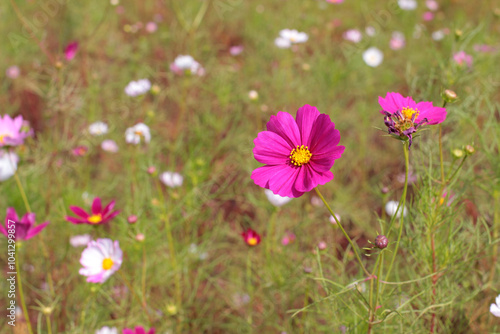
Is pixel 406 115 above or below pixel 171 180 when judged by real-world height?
above

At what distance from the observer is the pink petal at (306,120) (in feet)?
2.45

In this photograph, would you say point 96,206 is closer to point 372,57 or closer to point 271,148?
point 271,148

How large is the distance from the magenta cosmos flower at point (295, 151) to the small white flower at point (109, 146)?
143 cm

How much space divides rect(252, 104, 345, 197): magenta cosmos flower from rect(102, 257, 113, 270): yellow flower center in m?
0.58

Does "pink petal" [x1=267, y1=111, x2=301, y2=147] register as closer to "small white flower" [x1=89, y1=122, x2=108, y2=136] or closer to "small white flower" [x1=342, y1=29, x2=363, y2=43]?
"small white flower" [x1=89, y1=122, x2=108, y2=136]

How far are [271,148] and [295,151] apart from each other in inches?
2.0

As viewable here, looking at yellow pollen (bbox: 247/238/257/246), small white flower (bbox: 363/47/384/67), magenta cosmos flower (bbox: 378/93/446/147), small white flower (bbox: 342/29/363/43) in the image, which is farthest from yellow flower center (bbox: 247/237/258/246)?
small white flower (bbox: 342/29/363/43)

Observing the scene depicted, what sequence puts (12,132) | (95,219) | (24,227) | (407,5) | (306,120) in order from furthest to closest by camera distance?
(407,5) → (12,132) → (95,219) → (24,227) → (306,120)

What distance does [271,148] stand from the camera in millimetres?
780

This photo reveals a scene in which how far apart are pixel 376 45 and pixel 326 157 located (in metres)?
2.26

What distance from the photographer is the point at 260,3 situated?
3150mm

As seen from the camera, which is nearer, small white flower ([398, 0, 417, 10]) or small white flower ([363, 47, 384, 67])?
small white flower ([363, 47, 384, 67])

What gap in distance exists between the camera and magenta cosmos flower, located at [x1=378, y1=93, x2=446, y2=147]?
2.04 feet

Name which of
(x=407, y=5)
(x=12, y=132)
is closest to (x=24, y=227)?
(x=12, y=132)
